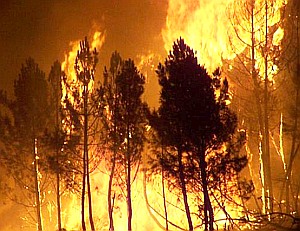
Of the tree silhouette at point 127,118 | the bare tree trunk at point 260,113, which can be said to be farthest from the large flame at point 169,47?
the tree silhouette at point 127,118

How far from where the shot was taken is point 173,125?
16.0 m

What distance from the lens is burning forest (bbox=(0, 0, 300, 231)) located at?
52.3 feet

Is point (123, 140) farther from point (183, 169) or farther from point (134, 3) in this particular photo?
point (134, 3)

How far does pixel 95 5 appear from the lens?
1118 inches

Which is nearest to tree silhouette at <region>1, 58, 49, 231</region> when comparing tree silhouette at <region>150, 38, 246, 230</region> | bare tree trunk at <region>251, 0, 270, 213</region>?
tree silhouette at <region>150, 38, 246, 230</region>

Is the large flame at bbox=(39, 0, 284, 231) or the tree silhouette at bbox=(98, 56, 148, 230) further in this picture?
the large flame at bbox=(39, 0, 284, 231)

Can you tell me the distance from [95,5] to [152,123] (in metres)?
14.4

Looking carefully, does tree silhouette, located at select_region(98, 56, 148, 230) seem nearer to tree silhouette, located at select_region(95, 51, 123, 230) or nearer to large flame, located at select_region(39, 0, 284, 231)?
tree silhouette, located at select_region(95, 51, 123, 230)

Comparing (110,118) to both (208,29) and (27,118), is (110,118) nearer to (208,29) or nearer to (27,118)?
(27,118)

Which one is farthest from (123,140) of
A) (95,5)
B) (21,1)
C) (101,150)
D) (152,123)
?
(21,1)

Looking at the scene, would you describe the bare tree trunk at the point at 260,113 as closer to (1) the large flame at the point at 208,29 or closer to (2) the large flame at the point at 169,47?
(1) the large flame at the point at 208,29

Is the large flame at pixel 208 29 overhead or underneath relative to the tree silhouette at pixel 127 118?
overhead

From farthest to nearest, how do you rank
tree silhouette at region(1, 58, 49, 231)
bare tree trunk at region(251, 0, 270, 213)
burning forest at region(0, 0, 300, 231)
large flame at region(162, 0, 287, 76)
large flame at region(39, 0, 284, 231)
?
large flame at region(39, 0, 284, 231), large flame at region(162, 0, 287, 76), tree silhouette at region(1, 58, 49, 231), bare tree trunk at region(251, 0, 270, 213), burning forest at region(0, 0, 300, 231)

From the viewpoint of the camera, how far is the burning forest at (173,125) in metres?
16.0
